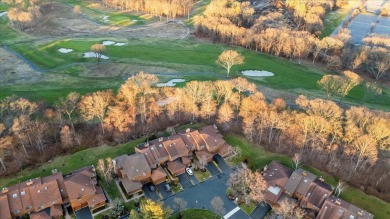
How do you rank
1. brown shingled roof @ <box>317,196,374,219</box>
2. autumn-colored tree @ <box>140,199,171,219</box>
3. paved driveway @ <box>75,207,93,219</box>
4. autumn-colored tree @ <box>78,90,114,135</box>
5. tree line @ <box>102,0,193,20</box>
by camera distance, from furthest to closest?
1. tree line @ <box>102,0,193,20</box>
2. autumn-colored tree @ <box>78,90,114,135</box>
3. paved driveway @ <box>75,207,93,219</box>
4. brown shingled roof @ <box>317,196,374,219</box>
5. autumn-colored tree @ <box>140,199,171,219</box>

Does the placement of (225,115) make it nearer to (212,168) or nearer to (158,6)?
(212,168)

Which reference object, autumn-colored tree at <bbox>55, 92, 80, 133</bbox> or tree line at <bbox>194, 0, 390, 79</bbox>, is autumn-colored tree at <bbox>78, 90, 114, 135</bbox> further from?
tree line at <bbox>194, 0, 390, 79</bbox>

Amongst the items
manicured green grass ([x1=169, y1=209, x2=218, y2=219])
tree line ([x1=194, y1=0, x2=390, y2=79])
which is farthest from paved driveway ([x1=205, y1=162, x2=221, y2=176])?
tree line ([x1=194, y1=0, x2=390, y2=79])

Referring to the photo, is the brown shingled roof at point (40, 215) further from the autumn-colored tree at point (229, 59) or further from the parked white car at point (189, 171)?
the autumn-colored tree at point (229, 59)

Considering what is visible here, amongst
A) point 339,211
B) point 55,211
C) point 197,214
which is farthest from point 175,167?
point 339,211

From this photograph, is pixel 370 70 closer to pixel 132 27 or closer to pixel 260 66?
pixel 260 66

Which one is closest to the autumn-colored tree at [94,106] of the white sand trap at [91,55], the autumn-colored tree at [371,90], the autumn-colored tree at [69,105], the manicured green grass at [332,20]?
the autumn-colored tree at [69,105]
